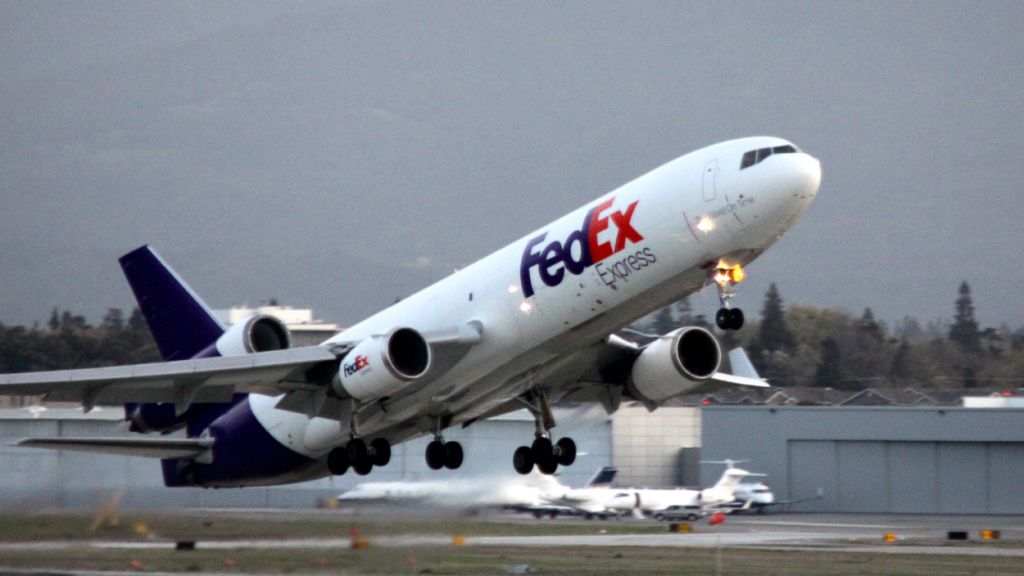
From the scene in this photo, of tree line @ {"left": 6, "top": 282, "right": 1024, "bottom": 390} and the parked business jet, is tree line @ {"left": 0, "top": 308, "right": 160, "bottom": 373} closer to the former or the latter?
tree line @ {"left": 6, "top": 282, "right": 1024, "bottom": 390}

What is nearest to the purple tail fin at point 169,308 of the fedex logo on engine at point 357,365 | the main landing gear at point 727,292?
the fedex logo on engine at point 357,365

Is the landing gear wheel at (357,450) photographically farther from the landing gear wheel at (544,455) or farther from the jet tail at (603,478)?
the jet tail at (603,478)

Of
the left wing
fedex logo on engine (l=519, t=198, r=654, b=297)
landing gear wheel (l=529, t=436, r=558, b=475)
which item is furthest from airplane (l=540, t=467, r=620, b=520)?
fedex logo on engine (l=519, t=198, r=654, b=297)

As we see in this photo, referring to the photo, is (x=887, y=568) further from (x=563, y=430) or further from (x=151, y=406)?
(x=151, y=406)

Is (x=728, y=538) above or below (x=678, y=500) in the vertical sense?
below

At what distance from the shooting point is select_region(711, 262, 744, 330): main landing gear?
21.7 m

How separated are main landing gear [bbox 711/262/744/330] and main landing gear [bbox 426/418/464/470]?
671cm

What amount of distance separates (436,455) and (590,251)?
6131 millimetres

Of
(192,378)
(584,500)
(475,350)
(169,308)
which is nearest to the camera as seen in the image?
(475,350)

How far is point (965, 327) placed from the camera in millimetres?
132500

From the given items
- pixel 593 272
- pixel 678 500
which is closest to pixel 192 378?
pixel 593 272

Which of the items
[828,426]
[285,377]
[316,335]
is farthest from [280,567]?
[828,426]

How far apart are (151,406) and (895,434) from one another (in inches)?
1439

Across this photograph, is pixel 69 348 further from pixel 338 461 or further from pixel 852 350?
pixel 852 350
